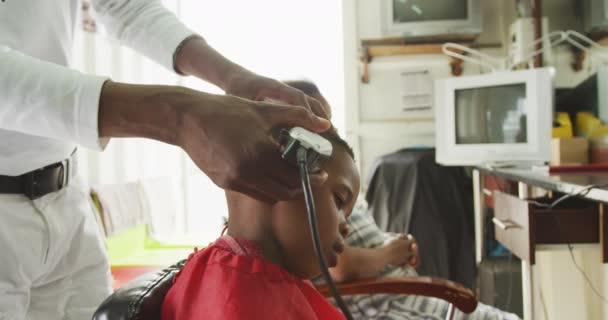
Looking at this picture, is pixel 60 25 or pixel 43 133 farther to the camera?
pixel 60 25

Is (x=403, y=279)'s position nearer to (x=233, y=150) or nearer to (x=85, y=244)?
(x=85, y=244)

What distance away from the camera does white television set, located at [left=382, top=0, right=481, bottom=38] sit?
105 inches

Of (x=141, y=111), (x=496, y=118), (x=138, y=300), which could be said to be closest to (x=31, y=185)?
(x=138, y=300)

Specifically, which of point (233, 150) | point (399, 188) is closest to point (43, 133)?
point (233, 150)

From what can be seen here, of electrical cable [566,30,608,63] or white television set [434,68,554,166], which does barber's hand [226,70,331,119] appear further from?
electrical cable [566,30,608,63]

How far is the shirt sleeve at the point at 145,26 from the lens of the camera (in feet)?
2.80

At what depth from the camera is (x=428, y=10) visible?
2.70 meters

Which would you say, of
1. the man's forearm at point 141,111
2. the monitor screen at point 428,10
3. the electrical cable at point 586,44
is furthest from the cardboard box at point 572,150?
the man's forearm at point 141,111

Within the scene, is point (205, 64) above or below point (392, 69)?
below

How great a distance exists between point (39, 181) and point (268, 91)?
407mm

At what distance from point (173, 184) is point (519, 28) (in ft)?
8.15

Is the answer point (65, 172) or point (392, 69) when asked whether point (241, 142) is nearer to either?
point (65, 172)

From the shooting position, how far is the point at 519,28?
8.37 feet

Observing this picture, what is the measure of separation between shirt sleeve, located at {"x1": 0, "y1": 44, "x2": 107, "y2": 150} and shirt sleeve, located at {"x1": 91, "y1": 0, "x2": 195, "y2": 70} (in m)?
0.40
